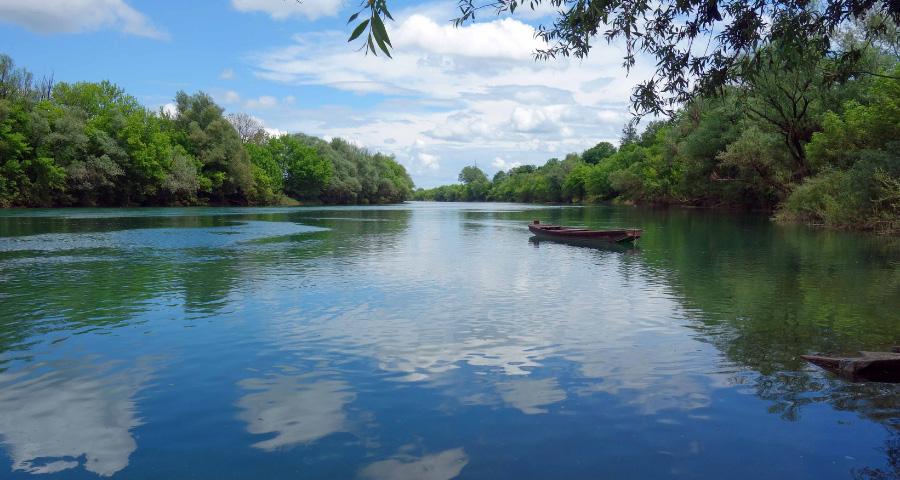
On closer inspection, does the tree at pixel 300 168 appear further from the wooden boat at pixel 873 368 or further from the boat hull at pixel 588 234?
the wooden boat at pixel 873 368

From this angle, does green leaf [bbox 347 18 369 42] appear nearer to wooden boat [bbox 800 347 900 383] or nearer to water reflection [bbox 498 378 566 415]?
water reflection [bbox 498 378 566 415]

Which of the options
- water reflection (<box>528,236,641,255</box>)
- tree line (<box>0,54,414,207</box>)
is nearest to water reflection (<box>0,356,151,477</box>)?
water reflection (<box>528,236,641,255</box>)

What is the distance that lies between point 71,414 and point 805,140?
2140 inches

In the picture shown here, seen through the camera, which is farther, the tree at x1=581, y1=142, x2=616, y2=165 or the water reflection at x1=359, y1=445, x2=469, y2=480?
the tree at x1=581, y1=142, x2=616, y2=165

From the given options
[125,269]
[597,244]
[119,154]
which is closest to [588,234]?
[597,244]

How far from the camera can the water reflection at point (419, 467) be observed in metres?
5.84

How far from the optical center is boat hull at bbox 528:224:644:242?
97.9 ft

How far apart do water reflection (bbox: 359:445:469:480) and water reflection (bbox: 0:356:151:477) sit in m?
2.64

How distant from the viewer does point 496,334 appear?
11508mm

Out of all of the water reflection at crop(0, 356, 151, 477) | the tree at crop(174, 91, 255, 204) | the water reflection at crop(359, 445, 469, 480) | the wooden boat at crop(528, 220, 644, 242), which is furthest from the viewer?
the tree at crop(174, 91, 255, 204)

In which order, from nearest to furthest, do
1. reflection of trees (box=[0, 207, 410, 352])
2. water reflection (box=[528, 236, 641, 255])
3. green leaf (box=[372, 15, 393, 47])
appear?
green leaf (box=[372, 15, 393, 47]) < reflection of trees (box=[0, 207, 410, 352]) < water reflection (box=[528, 236, 641, 255])

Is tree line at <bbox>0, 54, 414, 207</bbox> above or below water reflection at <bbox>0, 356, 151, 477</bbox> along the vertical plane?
above

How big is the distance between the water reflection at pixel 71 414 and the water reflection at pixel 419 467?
264cm

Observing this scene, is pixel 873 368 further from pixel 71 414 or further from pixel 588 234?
pixel 588 234
